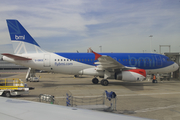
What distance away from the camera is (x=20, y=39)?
1642 cm

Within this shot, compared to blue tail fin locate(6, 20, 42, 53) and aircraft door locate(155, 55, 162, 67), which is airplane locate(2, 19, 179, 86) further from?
aircraft door locate(155, 55, 162, 67)

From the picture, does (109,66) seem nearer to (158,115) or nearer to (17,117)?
→ (158,115)

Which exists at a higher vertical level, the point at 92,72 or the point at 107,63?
the point at 107,63

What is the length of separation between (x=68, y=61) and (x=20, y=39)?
5617 millimetres

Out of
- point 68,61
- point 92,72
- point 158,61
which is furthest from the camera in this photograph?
point 158,61

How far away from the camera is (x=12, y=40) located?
641 inches

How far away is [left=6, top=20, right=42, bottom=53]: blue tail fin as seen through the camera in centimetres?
1603

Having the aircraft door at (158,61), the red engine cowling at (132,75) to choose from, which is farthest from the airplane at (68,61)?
the aircraft door at (158,61)

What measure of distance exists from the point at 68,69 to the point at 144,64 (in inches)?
348

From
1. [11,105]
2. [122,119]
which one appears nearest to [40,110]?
[11,105]

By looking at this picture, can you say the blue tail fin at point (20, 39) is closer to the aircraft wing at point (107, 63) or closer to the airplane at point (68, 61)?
the airplane at point (68, 61)

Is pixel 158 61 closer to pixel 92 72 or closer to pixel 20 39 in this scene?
pixel 92 72

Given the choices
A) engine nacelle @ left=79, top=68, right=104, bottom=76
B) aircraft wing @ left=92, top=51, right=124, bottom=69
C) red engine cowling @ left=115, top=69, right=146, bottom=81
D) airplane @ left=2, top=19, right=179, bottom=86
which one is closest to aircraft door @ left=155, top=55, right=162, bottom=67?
airplane @ left=2, top=19, right=179, bottom=86

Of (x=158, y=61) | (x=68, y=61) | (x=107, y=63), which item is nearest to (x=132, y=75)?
(x=107, y=63)
